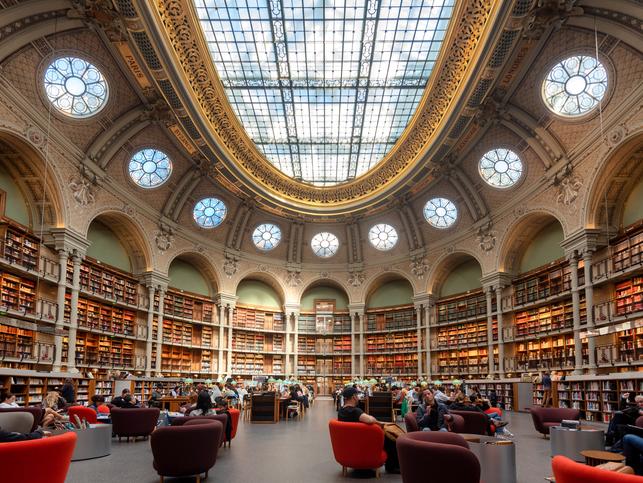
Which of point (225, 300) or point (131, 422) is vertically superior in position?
point (225, 300)

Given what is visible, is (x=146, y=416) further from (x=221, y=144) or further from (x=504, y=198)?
(x=504, y=198)

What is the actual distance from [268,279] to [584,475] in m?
26.9

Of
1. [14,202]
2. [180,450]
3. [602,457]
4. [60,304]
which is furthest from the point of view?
[60,304]

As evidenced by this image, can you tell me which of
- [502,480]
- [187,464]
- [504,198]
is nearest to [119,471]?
[187,464]

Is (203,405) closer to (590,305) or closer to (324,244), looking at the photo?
(590,305)

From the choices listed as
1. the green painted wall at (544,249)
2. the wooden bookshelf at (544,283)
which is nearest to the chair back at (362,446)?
the wooden bookshelf at (544,283)

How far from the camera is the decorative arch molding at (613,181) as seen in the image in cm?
1506

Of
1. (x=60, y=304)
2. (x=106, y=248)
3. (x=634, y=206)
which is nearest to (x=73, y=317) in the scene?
(x=60, y=304)

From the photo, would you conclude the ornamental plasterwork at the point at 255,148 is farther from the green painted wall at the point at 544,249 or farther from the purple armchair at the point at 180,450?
the purple armchair at the point at 180,450

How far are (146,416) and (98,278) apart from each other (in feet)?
35.8

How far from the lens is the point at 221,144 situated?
21.7m

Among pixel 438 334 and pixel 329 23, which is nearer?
pixel 329 23

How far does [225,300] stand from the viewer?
89.5 ft

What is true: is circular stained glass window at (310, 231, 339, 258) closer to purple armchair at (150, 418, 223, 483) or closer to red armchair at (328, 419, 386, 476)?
red armchair at (328, 419, 386, 476)
